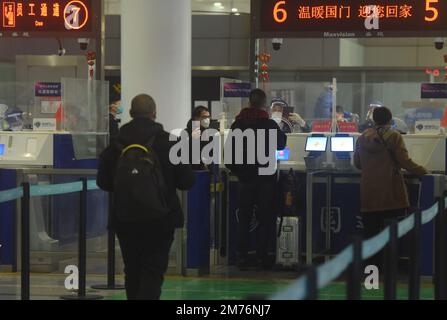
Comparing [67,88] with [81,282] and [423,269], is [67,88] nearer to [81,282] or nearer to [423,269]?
[81,282]

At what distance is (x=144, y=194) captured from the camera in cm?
629

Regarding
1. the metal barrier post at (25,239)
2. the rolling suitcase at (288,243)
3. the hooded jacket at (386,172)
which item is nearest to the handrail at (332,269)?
the metal barrier post at (25,239)

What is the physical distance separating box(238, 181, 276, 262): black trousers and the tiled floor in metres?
0.26

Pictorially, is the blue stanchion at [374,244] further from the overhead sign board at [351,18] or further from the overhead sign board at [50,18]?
the overhead sign board at [50,18]

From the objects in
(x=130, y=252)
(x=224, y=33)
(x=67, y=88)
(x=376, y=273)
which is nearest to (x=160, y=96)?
(x=67, y=88)

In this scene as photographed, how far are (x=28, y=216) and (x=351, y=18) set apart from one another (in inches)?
198

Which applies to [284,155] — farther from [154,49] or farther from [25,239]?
[25,239]

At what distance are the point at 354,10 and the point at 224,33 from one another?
9.86m

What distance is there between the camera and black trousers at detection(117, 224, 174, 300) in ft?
21.0

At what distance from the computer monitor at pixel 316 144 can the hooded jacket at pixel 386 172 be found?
130 cm

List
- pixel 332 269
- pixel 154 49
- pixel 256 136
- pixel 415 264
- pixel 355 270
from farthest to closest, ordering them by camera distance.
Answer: pixel 154 49
pixel 256 136
pixel 415 264
pixel 355 270
pixel 332 269

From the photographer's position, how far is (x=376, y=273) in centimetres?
960

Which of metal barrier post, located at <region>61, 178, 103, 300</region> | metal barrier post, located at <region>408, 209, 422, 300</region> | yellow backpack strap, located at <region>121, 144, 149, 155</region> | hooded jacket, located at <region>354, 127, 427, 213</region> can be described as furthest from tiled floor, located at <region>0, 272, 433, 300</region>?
yellow backpack strap, located at <region>121, 144, 149, 155</region>

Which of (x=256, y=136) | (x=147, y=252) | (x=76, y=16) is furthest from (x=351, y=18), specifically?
(x=147, y=252)
